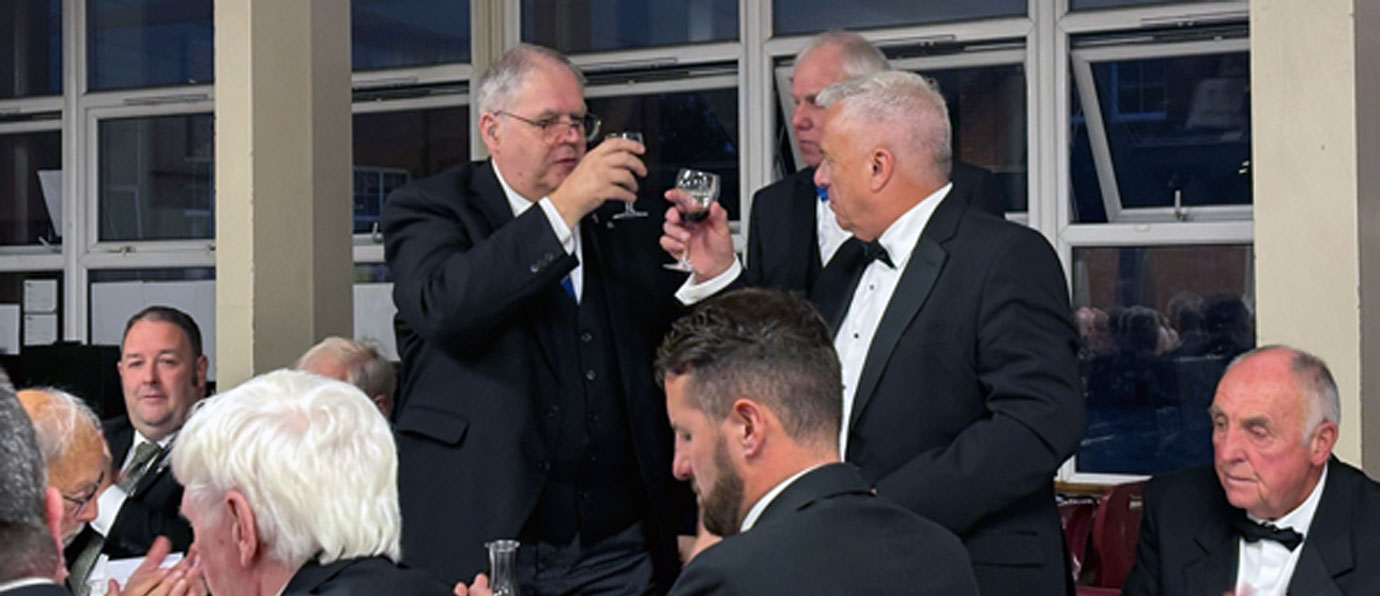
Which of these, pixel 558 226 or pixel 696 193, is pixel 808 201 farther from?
pixel 558 226

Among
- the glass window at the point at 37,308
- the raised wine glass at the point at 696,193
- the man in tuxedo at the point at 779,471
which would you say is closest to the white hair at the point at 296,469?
the man in tuxedo at the point at 779,471

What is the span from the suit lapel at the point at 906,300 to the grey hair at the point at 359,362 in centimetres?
148

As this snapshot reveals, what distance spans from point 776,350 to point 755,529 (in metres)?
0.25

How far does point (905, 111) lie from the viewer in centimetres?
255

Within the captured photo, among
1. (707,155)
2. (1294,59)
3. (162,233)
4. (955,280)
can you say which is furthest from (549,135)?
(162,233)

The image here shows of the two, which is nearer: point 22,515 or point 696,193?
point 22,515

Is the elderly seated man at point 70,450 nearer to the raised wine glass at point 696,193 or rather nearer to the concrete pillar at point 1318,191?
the raised wine glass at point 696,193

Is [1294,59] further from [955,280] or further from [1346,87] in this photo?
[955,280]

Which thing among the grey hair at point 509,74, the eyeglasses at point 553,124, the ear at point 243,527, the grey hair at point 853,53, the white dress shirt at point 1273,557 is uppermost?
the grey hair at point 853,53

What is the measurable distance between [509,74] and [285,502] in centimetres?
118

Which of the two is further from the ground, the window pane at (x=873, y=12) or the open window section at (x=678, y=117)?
the window pane at (x=873, y=12)

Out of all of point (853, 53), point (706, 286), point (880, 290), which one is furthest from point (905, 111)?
point (853, 53)

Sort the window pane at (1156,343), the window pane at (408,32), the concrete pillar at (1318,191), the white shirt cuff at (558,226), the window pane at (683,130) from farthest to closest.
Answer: the window pane at (408,32)
the window pane at (683,130)
the window pane at (1156,343)
the concrete pillar at (1318,191)
the white shirt cuff at (558,226)

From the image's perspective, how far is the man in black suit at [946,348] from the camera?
242cm
